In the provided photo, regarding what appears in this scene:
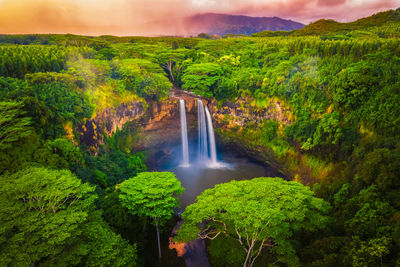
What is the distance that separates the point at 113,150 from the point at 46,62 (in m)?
13.8

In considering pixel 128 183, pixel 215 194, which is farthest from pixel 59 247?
pixel 215 194

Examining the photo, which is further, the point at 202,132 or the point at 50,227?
the point at 202,132

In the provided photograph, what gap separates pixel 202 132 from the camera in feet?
125

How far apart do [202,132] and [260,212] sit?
89.6 feet

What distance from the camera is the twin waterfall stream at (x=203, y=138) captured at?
37.1 m

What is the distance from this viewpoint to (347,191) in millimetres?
17812

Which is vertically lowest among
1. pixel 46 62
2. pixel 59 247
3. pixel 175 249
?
pixel 175 249

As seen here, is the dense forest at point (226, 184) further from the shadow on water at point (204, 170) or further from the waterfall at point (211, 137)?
the shadow on water at point (204, 170)

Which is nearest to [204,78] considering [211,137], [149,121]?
[211,137]

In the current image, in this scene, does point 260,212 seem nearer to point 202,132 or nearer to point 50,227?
point 50,227

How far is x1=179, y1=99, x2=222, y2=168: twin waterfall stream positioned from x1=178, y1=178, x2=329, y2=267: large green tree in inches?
891

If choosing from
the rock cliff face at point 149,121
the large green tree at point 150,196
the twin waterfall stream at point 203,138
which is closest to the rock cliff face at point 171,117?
the rock cliff face at point 149,121

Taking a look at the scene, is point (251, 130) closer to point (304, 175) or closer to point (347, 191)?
point (304, 175)

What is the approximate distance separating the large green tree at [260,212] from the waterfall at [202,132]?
23028 mm
